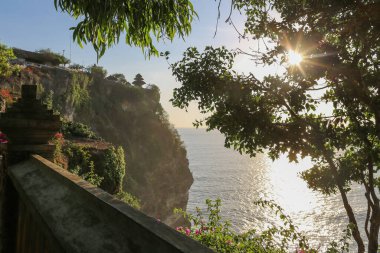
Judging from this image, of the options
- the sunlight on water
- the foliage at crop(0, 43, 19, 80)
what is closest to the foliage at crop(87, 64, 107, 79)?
the foliage at crop(0, 43, 19, 80)

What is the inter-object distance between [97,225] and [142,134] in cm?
5889

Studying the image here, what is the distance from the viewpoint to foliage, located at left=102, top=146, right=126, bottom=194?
15.8 metres

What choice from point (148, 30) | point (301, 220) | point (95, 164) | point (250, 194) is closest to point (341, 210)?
point (301, 220)

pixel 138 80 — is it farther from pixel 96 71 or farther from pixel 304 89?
pixel 304 89

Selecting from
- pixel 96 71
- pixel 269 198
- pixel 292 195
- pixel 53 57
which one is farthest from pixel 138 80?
pixel 292 195

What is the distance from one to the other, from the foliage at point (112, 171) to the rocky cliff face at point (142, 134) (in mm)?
30140

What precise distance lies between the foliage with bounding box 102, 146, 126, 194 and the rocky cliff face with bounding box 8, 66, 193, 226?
98.9ft

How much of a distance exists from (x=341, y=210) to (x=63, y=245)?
87.6 metres

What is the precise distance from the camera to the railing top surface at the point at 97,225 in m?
0.95

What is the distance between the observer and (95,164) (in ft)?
51.5

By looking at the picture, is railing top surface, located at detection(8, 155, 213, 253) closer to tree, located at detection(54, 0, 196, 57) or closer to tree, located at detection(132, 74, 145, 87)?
tree, located at detection(54, 0, 196, 57)

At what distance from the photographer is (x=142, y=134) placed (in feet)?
195

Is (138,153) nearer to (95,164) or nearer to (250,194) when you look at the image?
(95,164)

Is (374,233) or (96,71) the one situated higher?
(96,71)
